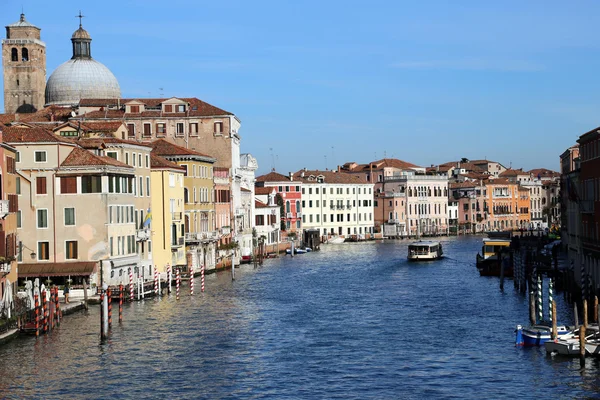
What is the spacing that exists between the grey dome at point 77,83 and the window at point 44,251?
131 ft

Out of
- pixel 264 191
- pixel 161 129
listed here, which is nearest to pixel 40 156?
pixel 161 129

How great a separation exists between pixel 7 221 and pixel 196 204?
84.4 ft

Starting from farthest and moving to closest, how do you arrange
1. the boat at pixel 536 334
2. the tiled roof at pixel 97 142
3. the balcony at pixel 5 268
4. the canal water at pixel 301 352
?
the tiled roof at pixel 97 142
the balcony at pixel 5 268
the boat at pixel 536 334
the canal water at pixel 301 352

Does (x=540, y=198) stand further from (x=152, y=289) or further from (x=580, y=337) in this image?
(x=580, y=337)

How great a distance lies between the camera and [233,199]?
230ft

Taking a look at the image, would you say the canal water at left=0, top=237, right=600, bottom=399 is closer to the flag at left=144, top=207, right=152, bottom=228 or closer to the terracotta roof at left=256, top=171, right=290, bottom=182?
the flag at left=144, top=207, right=152, bottom=228

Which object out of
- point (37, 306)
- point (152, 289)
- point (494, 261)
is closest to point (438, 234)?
point (494, 261)

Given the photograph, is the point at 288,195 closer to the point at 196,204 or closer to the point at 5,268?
the point at 196,204

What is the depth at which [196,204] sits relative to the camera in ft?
193

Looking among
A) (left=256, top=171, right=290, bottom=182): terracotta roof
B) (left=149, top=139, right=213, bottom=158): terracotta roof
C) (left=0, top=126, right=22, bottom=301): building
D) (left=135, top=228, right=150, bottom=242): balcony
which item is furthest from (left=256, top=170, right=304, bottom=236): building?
(left=0, top=126, right=22, bottom=301): building

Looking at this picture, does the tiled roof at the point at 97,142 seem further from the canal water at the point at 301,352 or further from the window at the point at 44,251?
the canal water at the point at 301,352

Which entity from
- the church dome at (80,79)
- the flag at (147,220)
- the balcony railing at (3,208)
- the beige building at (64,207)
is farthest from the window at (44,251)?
the church dome at (80,79)

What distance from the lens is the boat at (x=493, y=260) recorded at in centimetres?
5600

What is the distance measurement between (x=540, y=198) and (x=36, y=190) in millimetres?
106607
